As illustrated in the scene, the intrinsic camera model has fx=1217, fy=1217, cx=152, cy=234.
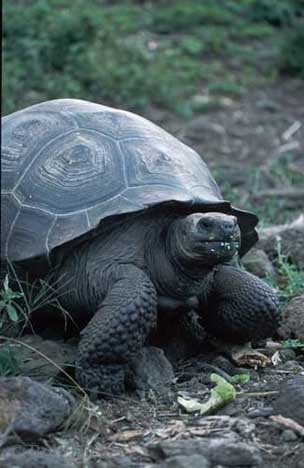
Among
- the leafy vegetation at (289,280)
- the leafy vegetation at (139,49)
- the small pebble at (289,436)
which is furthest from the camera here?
the leafy vegetation at (139,49)

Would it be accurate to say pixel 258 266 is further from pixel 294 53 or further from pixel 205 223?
pixel 294 53

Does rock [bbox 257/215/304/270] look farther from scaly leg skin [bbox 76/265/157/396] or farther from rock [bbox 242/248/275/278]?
scaly leg skin [bbox 76/265/157/396]

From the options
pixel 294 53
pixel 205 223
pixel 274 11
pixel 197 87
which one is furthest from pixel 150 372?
pixel 274 11

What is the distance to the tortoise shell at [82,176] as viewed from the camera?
14.0 feet

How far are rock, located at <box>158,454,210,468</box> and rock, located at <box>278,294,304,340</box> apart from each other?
4.63ft

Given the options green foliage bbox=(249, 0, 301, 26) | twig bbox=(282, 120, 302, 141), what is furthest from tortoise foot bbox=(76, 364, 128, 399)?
green foliage bbox=(249, 0, 301, 26)

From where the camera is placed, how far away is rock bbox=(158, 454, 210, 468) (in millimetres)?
3172

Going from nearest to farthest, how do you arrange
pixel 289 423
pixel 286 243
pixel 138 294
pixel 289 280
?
pixel 289 423 → pixel 138 294 → pixel 289 280 → pixel 286 243

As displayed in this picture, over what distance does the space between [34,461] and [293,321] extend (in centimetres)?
169

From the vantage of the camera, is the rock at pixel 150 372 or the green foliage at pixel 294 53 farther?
the green foliage at pixel 294 53

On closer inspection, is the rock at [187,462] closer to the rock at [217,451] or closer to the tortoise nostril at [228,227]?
the rock at [217,451]

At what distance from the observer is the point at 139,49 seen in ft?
34.0

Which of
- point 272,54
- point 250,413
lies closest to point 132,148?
point 250,413

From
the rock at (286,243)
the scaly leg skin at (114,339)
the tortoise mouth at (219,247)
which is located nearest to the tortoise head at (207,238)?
the tortoise mouth at (219,247)
